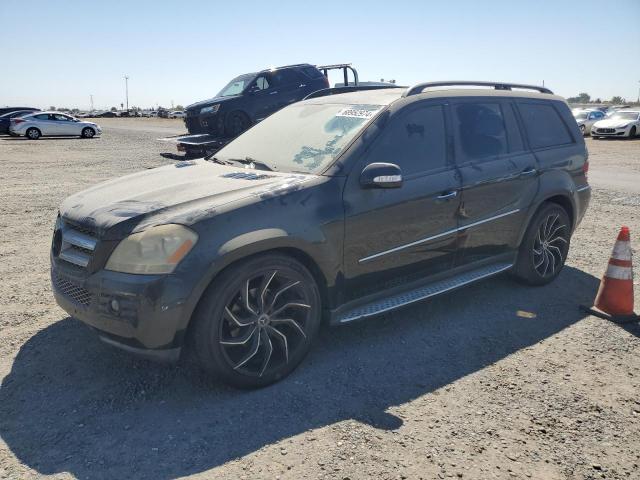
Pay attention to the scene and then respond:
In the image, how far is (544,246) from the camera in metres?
5.08

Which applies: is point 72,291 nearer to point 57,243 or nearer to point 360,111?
point 57,243

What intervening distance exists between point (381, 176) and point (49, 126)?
28674 mm

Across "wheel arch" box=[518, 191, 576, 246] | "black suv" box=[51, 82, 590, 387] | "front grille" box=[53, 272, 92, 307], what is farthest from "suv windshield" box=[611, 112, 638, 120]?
"front grille" box=[53, 272, 92, 307]

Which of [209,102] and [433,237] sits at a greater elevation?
[209,102]

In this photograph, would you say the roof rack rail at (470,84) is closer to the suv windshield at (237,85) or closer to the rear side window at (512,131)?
the rear side window at (512,131)

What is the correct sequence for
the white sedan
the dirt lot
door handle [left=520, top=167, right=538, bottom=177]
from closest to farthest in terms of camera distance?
the dirt lot, door handle [left=520, top=167, right=538, bottom=177], the white sedan

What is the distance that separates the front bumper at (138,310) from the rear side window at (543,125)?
11.8 feet

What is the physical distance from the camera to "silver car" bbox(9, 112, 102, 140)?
27.2m

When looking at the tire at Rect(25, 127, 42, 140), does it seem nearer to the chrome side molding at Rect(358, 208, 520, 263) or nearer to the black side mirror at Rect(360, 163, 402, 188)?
the chrome side molding at Rect(358, 208, 520, 263)

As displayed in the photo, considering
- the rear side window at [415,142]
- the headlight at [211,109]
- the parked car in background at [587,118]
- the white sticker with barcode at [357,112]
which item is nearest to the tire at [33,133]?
the headlight at [211,109]

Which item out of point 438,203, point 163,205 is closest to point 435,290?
point 438,203

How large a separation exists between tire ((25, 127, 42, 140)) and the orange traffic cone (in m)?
29.1

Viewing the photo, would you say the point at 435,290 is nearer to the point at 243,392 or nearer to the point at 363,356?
the point at 363,356

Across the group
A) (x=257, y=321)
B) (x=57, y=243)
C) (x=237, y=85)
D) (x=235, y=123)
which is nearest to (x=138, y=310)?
(x=257, y=321)
